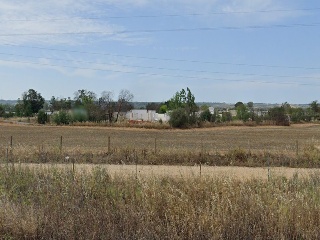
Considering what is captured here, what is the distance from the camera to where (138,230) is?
4.90 meters

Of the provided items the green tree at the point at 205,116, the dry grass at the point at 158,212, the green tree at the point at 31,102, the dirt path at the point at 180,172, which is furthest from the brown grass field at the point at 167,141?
the green tree at the point at 31,102

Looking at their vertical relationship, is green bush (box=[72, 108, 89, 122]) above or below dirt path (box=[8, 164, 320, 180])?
above

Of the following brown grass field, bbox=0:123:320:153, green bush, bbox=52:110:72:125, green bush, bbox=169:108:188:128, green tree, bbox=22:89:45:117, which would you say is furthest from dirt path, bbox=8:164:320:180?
green tree, bbox=22:89:45:117

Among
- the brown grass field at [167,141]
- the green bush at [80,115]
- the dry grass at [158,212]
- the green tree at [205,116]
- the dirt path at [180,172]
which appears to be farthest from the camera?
the green tree at [205,116]

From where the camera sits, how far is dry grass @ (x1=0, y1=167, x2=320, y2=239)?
16.0 ft

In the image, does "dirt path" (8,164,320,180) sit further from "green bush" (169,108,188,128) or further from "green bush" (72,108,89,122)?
"green bush" (72,108,89,122)

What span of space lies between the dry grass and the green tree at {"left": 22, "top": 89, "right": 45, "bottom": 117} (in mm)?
116268

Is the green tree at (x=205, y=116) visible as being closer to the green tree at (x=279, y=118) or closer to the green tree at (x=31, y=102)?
the green tree at (x=279, y=118)

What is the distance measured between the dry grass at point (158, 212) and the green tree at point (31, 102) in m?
116

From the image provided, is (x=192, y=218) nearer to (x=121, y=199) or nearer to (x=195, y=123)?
(x=121, y=199)

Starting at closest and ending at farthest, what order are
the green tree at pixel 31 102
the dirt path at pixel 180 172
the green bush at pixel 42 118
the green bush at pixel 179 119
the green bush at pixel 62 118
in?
the dirt path at pixel 180 172 < the green bush at pixel 179 119 < the green bush at pixel 62 118 < the green bush at pixel 42 118 < the green tree at pixel 31 102

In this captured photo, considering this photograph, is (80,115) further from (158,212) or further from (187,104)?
(158,212)

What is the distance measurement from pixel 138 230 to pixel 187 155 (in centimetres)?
1705

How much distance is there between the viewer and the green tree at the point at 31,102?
4544 inches
